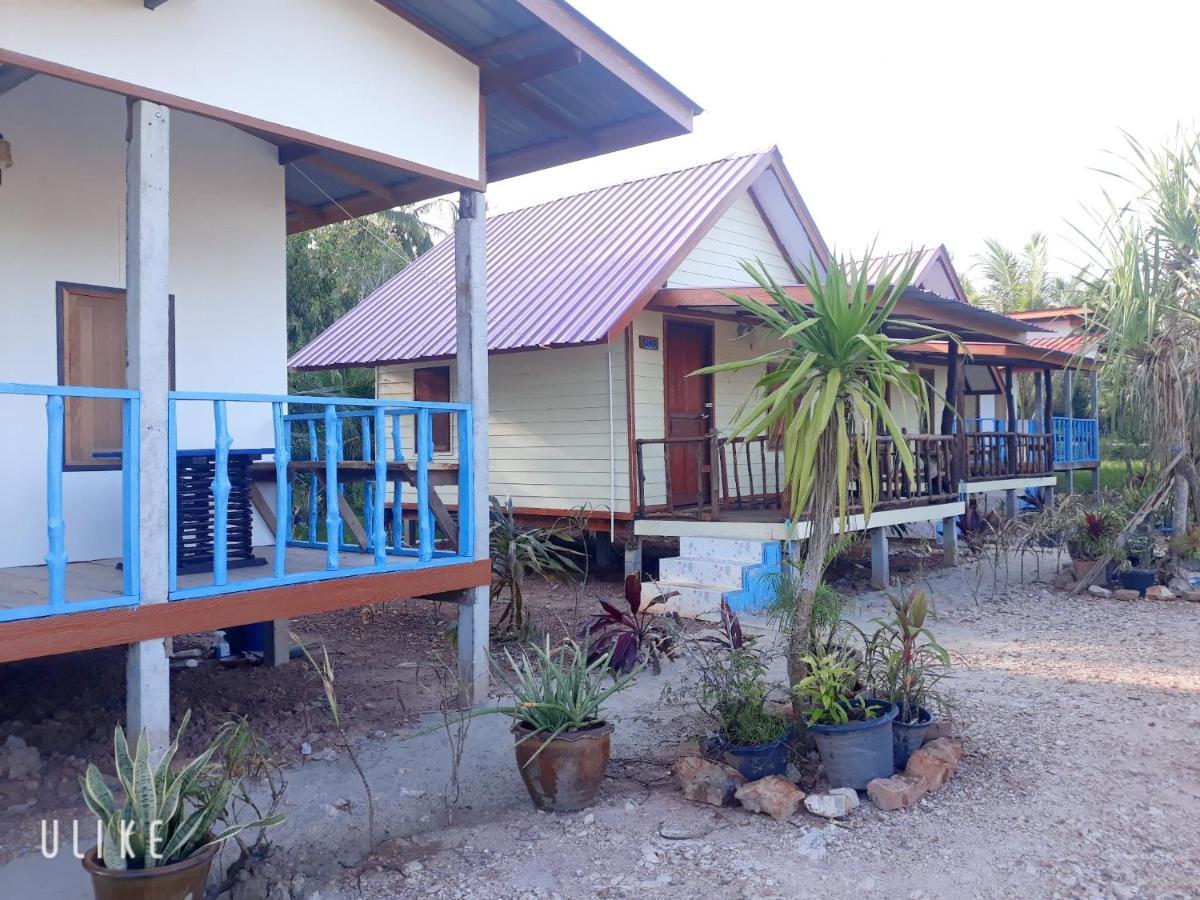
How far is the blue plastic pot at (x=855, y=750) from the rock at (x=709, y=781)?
451mm

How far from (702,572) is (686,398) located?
3.17 m

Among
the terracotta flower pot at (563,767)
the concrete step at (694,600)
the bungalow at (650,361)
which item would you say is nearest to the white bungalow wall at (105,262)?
the terracotta flower pot at (563,767)

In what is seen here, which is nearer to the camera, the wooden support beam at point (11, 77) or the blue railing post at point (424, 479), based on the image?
the wooden support beam at point (11, 77)

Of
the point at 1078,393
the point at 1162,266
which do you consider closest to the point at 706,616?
the point at 1162,266

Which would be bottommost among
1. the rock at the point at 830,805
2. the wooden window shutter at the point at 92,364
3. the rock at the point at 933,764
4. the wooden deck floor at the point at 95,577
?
the rock at the point at 830,805

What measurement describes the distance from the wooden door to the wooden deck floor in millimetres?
6290

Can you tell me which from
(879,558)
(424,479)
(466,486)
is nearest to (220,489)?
(424,479)

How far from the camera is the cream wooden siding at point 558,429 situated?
1188 cm

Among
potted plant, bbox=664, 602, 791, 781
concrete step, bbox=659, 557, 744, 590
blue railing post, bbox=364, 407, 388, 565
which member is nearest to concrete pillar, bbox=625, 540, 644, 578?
concrete step, bbox=659, 557, 744, 590

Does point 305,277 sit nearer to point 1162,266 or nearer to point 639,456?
point 639,456

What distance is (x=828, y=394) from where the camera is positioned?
207 inches

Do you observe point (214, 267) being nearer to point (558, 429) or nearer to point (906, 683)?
point (906, 683)

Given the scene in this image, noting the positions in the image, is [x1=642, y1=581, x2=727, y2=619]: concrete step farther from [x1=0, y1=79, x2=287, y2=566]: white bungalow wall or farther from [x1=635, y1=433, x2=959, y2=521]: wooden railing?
[x1=0, y1=79, x2=287, y2=566]: white bungalow wall

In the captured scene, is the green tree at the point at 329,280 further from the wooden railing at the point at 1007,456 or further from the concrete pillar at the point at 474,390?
the concrete pillar at the point at 474,390
